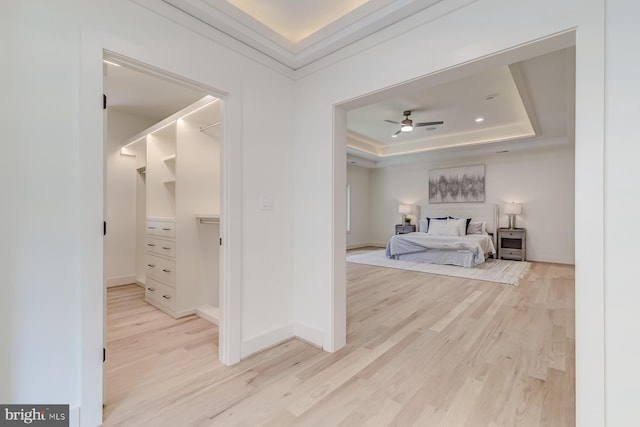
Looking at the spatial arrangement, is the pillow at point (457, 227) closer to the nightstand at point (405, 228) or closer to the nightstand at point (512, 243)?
the nightstand at point (512, 243)

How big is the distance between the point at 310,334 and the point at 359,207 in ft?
22.4

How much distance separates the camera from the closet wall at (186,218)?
3209mm

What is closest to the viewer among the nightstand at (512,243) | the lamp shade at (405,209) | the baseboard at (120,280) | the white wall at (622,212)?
the white wall at (622,212)

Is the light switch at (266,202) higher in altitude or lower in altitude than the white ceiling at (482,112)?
lower

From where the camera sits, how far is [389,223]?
9.05m

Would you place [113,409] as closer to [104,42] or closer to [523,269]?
[104,42]

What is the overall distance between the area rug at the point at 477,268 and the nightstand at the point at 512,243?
242mm

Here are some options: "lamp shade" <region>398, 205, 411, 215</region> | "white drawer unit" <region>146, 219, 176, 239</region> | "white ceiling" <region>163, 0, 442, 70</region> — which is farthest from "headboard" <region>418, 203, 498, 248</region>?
"white drawer unit" <region>146, 219, 176, 239</region>

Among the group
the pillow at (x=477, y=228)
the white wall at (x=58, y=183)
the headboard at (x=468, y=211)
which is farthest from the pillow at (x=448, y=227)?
the white wall at (x=58, y=183)

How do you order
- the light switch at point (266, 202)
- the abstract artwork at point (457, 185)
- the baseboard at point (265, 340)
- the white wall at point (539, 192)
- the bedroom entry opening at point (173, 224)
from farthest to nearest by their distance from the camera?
the abstract artwork at point (457, 185) → the white wall at point (539, 192) → the bedroom entry opening at point (173, 224) → the light switch at point (266, 202) → the baseboard at point (265, 340)

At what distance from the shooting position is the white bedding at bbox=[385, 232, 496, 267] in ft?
18.7

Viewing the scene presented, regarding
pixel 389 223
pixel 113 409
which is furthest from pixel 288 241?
pixel 389 223

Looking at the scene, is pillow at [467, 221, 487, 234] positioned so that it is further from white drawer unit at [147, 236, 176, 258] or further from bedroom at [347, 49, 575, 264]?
white drawer unit at [147, 236, 176, 258]
